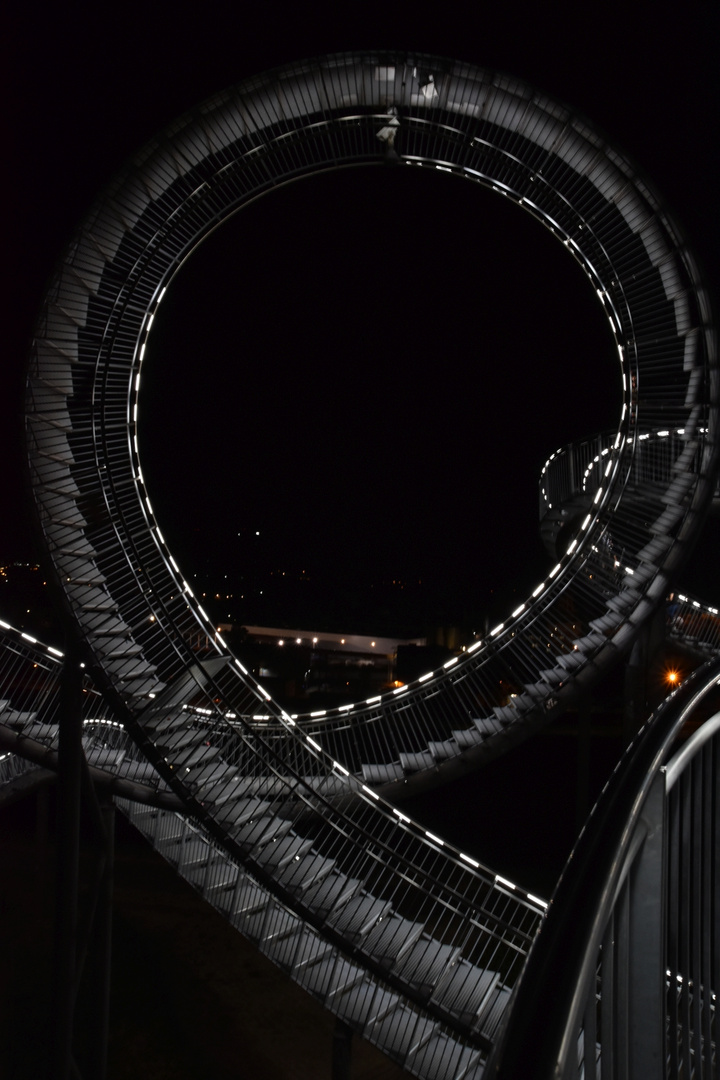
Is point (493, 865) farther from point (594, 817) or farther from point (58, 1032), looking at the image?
point (594, 817)

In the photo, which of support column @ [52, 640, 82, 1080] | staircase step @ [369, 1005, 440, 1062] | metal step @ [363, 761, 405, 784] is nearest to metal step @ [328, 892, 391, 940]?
staircase step @ [369, 1005, 440, 1062]

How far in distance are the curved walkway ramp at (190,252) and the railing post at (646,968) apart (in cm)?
658

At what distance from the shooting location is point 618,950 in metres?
1.85

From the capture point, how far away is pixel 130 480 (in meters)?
9.77

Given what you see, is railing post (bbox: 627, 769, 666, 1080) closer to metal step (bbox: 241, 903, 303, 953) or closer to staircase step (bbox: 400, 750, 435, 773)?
metal step (bbox: 241, 903, 303, 953)

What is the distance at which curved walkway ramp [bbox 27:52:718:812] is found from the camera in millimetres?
8828

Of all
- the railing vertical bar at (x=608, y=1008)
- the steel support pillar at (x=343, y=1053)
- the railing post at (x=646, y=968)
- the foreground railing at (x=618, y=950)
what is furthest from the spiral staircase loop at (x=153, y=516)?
the railing vertical bar at (x=608, y=1008)

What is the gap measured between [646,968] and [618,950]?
0.09 m

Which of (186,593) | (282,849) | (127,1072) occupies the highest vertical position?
(186,593)

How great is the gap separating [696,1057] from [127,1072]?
11.6 m

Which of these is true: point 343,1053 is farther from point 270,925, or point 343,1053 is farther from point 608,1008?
point 608,1008

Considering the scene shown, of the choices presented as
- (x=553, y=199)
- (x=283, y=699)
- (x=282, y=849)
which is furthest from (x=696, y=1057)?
A: (x=283, y=699)

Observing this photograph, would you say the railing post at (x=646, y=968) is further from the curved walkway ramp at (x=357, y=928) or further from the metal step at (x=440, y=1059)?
the metal step at (x=440, y=1059)

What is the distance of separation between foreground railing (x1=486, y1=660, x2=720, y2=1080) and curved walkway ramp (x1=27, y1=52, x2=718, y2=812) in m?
6.29
